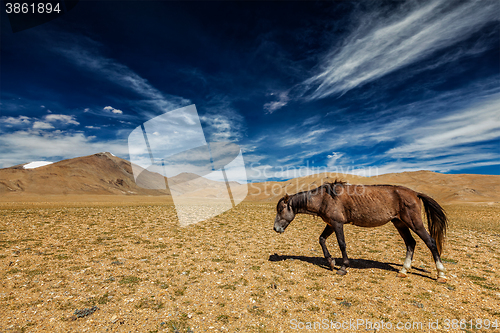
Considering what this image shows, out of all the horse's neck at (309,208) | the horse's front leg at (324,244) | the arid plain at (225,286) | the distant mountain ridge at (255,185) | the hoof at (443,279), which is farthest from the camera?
the distant mountain ridge at (255,185)

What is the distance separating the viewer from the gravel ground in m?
4.87

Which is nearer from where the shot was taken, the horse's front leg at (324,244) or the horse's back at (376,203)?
the horse's back at (376,203)

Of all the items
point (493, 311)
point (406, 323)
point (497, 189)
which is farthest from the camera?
point (497, 189)

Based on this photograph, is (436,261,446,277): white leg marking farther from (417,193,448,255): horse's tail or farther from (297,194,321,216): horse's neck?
(297,194,321,216): horse's neck

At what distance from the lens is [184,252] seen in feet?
33.1

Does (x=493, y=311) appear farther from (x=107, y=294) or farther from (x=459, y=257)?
(x=107, y=294)

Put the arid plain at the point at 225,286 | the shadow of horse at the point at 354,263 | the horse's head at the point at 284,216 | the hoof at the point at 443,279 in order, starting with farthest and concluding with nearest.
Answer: the horse's head at the point at 284,216, the shadow of horse at the point at 354,263, the hoof at the point at 443,279, the arid plain at the point at 225,286

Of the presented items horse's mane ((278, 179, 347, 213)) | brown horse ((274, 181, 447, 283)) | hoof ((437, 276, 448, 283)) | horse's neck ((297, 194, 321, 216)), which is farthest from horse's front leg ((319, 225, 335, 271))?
hoof ((437, 276, 448, 283))

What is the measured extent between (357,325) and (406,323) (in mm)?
1149

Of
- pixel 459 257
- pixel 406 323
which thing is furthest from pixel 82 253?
pixel 459 257

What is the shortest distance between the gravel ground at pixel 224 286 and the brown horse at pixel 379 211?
1.07m

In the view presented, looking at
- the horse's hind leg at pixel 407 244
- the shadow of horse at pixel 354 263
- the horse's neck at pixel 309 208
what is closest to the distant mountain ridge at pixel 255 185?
the shadow of horse at pixel 354 263

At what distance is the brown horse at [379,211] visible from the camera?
6.97 meters

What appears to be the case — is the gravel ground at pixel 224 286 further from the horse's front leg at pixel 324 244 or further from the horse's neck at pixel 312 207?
the horse's neck at pixel 312 207
